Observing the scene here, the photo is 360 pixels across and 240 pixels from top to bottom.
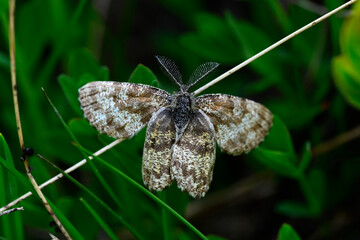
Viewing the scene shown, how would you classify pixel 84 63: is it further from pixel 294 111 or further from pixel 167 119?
pixel 294 111

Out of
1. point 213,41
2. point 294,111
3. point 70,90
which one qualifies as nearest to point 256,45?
point 213,41

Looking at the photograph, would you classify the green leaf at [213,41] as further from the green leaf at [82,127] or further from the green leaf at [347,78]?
the green leaf at [82,127]

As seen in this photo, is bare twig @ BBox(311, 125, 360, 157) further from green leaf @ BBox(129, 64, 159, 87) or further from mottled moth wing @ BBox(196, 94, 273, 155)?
green leaf @ BBox(129, 64, 159, 87)

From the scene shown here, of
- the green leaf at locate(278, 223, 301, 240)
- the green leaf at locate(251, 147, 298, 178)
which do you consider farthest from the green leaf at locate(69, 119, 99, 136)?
the green leaf at locate(278, 223, 301, 240)

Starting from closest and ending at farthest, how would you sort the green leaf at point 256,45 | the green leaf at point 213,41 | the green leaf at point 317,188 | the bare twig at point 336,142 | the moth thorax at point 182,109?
1. the moth thorax at point 182,109
2. the green leaf at point 317,188
3. the bare twig at point 336,142
4. the green leaf at point 256,45
5. the green leaf at point 213,41

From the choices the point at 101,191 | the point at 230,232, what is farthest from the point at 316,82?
the point at 101,191

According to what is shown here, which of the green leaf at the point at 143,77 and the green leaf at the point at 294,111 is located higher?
the green leaf at the point at 143,77

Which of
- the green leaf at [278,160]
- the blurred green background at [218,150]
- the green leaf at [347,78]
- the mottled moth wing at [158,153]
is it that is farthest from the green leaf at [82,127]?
the green leaf at [347,78]
